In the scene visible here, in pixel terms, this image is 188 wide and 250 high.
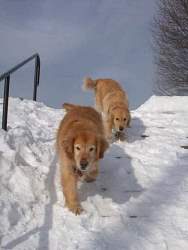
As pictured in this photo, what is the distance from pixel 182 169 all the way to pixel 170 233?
1.98 metres

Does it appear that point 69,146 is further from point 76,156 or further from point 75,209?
point 75,209

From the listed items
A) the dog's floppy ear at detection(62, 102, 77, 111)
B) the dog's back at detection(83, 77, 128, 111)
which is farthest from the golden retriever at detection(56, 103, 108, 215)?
Result: the dog's back at detection(83, 77, 128, 111)

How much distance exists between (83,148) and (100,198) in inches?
27.8

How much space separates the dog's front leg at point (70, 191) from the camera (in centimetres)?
435

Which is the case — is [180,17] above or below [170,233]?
above

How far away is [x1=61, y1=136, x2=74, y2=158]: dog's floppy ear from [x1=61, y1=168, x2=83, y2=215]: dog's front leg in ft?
0.66

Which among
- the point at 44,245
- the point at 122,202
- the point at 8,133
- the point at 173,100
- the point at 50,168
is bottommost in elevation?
the point at 44,245

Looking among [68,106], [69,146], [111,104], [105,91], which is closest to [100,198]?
[69,146]

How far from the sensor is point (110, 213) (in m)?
4.43

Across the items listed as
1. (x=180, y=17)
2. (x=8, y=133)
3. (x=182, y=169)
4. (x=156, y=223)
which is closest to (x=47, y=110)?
(x=8, y=133)

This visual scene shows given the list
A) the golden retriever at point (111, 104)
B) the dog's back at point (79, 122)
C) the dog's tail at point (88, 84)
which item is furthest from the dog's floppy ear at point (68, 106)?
the dog's tail at point (88, 84)

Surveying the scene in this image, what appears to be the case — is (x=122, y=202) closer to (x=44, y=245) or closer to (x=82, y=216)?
(x=82, y=216)

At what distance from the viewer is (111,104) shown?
8.38 m

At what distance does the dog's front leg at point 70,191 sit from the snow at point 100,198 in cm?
8
